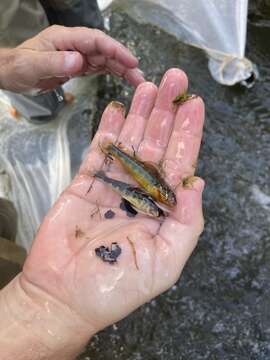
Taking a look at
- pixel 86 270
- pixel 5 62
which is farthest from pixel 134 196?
pixel 5 62

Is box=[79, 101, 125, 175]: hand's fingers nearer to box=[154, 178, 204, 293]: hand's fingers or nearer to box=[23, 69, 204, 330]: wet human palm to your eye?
box=[23, 69, 204, 330]: wet human palm

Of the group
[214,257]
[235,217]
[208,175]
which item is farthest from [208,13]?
[214,257]

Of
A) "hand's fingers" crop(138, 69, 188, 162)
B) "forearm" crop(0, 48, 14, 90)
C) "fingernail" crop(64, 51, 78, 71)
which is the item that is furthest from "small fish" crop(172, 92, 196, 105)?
"forearm" crop(0, 48, 14, 90)

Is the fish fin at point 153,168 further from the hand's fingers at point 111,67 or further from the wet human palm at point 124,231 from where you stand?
the hand's fingers at point 111,67

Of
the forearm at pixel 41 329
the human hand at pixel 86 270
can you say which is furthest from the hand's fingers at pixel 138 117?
the forearm at pixel 41 329

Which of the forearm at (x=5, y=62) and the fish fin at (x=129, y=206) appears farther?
Answer: the forearm at (x=5, y=62)

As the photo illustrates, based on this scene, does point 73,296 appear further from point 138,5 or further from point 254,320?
point 138,5

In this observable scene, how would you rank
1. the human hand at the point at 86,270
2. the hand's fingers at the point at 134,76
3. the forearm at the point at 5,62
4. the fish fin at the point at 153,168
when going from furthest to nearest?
the hand's fingers at the point at 134,76 < the forearm at the point at 5,62 < the fish fin at the point at 153,168 < the human hand at the point at 86,270
